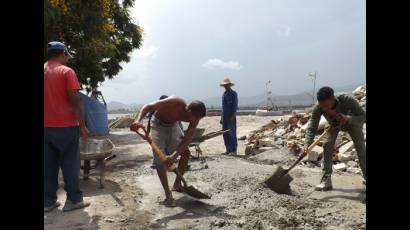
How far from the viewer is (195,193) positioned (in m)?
4.96

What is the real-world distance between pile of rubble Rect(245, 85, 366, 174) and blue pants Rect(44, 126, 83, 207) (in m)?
4.89

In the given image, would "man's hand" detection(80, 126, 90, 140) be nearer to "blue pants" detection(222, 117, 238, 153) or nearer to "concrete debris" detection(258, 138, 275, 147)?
"blue pants" detection(222, 117, 238, 153)

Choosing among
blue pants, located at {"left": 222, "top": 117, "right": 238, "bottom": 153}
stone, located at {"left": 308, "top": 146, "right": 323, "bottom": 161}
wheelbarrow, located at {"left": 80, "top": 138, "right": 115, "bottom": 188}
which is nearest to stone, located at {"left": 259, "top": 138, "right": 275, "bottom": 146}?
blue pants, located at {"left": 222, "top": 117, "right": 238, "bottom": 153}

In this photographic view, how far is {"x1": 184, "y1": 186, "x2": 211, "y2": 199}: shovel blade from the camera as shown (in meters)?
4.87

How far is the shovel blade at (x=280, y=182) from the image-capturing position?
5.44 metres

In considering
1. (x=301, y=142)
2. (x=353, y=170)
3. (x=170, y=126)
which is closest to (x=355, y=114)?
(x=353, y=170)

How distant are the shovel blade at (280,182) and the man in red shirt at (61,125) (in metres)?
2.63

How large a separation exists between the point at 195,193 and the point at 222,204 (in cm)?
38

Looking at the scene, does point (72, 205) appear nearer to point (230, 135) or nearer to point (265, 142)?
point (230, 135)

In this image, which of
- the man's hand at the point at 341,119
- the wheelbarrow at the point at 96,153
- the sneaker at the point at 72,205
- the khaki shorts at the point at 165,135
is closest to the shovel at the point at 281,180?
the man's hand at the point at 341,119

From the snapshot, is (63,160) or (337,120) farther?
(337,120)
